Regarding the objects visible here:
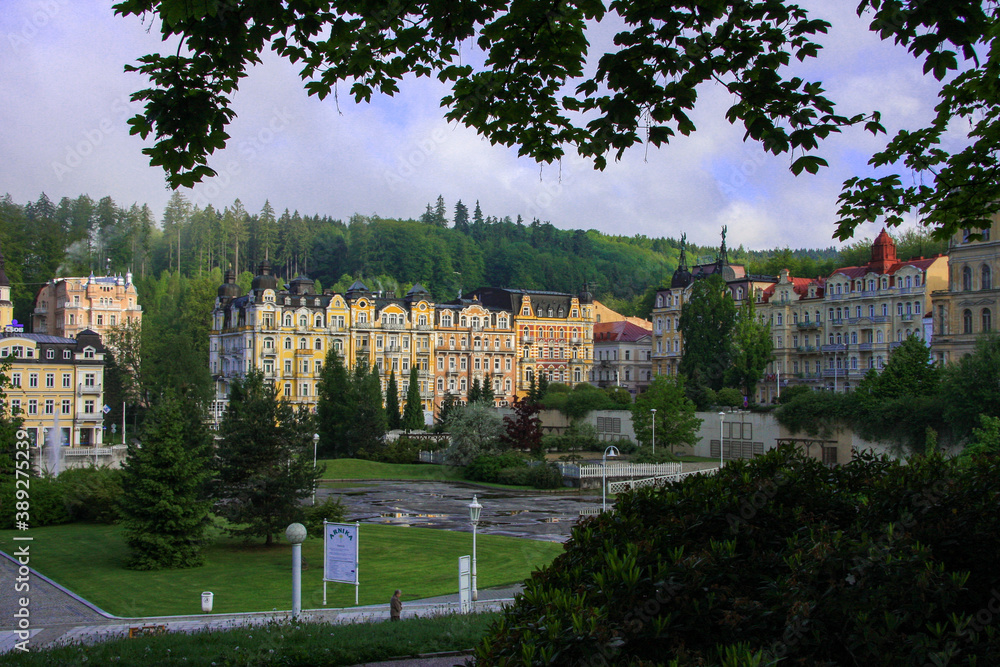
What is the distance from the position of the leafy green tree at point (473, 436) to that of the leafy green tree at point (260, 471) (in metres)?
25.4

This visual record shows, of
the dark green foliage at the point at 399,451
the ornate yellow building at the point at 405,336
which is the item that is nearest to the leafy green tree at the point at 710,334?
the ornate yellow building at the point at 405,336

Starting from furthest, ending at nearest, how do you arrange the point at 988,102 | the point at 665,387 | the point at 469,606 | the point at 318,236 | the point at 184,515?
the point at 318,236 → the point at 665,387 → the point at 184,515 → the point at 469,606 → the point at 988,102

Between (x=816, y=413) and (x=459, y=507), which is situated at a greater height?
(x=816, y=413)

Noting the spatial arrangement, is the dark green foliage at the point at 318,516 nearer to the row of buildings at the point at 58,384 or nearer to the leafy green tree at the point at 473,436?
the leafy green tree at the point at 473,436

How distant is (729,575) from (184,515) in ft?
78.7

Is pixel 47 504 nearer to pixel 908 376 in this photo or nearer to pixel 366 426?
pixel 366 426

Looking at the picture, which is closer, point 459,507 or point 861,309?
point 459,507

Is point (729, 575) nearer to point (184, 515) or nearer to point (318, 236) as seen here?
point (184, 515)

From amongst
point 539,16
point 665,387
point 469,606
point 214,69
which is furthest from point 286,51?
point 665,387

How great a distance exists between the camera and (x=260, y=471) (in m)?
28.8

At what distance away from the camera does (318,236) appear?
13800 centimetres

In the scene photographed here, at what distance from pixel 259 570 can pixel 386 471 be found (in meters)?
31.1

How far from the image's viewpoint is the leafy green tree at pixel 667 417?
54.8 metres

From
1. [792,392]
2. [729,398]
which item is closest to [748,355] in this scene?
[729,398]
